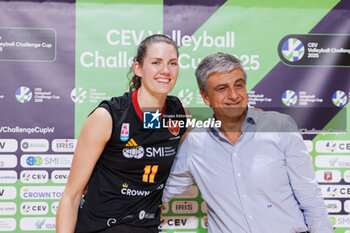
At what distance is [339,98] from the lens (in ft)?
6.02

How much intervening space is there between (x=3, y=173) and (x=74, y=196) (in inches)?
25.4

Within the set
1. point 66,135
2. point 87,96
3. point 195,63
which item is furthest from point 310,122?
point 66,135

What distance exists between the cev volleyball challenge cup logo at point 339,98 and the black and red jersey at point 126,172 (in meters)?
1.08

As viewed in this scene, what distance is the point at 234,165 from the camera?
1298 mm

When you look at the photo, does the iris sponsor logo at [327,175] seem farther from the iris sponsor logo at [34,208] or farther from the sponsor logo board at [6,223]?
the sponsor logo board at [6,223]

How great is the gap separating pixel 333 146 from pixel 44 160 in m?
1.70

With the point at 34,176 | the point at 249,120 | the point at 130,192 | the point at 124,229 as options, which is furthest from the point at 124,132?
the point at 34,176

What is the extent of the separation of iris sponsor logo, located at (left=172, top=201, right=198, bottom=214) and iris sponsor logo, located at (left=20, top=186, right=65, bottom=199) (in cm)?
67

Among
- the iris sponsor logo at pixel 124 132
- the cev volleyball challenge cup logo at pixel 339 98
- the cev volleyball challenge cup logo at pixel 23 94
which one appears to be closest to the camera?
the iris sponsor logo at pixel 124 132

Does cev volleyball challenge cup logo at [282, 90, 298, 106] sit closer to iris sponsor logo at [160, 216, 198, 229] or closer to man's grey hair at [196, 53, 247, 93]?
man's grey hair at [196, 53, 247, 93]

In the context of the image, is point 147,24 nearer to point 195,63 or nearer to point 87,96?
point 195,63

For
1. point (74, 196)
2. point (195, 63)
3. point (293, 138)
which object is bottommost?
point (74, 196)

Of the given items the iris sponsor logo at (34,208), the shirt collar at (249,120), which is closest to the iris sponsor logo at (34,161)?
the iris sponsor logo at (34,208)

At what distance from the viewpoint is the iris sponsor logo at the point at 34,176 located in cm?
174
